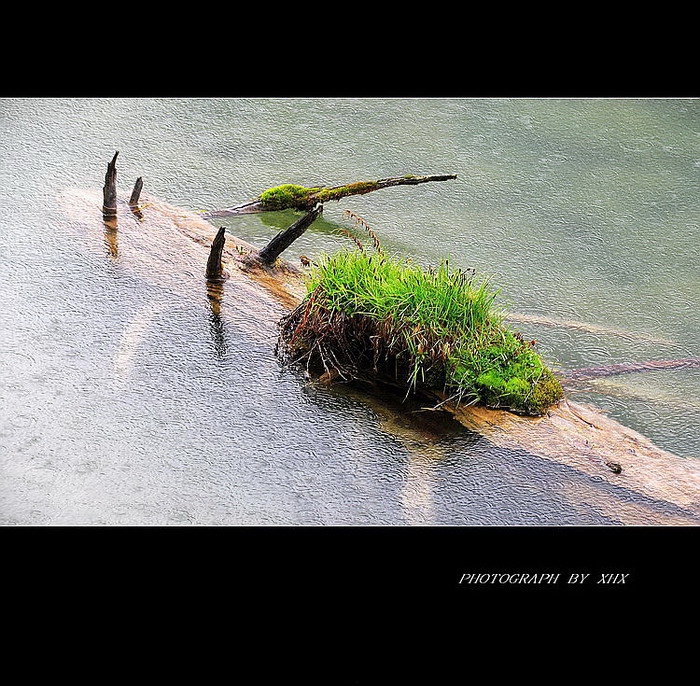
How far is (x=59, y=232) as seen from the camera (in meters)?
4.93

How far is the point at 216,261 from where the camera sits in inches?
178

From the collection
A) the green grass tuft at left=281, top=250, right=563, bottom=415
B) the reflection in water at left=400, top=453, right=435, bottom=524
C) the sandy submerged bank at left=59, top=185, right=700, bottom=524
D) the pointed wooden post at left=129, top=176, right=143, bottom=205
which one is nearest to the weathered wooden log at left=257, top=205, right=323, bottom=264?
the sandy submerged bank at left=59, top=185, right=700, bottom=524

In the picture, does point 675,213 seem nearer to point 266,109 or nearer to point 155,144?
point 266,109

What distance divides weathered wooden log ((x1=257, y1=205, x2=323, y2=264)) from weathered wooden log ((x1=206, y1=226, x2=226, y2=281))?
8.7 inches

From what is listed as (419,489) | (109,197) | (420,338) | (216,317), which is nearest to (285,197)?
(109,197)

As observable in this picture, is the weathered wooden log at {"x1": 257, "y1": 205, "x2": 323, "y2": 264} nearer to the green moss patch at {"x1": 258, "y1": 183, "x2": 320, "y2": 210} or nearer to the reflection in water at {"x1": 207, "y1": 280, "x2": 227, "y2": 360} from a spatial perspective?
the reflection in water at {"x1": 207, "y1": 280, "x2": 227, "y2": 360}

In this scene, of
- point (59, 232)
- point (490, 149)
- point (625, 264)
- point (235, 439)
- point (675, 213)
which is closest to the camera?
point (235, 439)

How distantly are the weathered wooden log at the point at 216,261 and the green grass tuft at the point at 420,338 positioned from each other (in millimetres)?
578

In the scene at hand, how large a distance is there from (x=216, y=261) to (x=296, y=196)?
963mm

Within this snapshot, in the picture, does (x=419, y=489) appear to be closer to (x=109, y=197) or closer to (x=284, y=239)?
(x=284, y=239)

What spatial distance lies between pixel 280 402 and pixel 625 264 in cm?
227

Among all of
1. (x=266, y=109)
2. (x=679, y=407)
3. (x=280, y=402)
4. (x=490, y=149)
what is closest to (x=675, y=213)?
(x=490, y=149)

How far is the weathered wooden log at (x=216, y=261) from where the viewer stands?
4465 mm

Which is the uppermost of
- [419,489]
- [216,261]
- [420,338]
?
[420,338]
